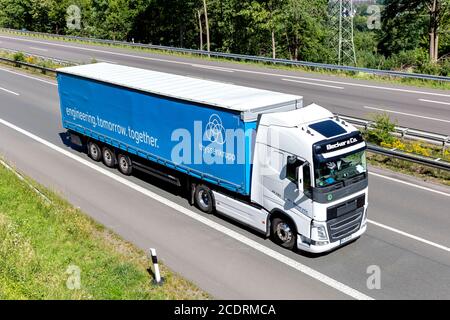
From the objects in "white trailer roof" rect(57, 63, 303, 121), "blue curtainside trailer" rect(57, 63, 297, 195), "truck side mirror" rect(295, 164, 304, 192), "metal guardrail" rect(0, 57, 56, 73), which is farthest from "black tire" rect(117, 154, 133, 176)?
"metal guardrail" rect(0, 57, 56, 73)

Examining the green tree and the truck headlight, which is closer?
the truck headlight

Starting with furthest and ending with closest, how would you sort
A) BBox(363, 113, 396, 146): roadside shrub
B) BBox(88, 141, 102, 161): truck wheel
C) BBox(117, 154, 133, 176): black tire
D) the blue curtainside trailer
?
BBox(363, 113, 396, 146): roadside shrub < BBox(88, 141, 102, 161): truck wheel < BBox(117, 154, 133, 176): black tire < the blue curtainside trailer

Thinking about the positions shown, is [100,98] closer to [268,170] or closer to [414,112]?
[268,170]

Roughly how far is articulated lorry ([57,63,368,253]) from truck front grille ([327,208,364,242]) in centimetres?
2

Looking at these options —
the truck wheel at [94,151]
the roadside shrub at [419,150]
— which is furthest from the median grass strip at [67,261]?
→ the roadside shrub at [419,150]

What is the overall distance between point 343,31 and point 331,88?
91.3 ft

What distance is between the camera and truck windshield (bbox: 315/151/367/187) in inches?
421

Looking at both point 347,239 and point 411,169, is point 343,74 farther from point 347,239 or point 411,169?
point 347,239

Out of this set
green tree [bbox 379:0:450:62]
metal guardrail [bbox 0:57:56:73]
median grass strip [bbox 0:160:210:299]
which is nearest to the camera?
median grass strip [bbox 0:160:210:299]

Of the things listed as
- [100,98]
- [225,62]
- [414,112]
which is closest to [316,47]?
[225,62]

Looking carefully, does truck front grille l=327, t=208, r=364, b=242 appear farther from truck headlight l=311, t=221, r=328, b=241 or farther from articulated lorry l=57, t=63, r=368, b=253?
truck headlight l=311, t=221, r=328, b=241

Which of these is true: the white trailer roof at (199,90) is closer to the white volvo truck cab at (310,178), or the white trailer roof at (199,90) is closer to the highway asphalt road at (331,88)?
the white volvo truck cab at (310,178)

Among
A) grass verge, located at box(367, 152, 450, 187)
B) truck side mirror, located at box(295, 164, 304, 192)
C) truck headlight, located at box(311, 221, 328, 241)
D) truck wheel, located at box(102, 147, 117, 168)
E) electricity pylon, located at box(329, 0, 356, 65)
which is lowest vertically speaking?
grass verge, located at box(367, 152, 450, 187)

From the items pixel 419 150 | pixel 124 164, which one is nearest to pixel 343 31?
pixel 419 150
